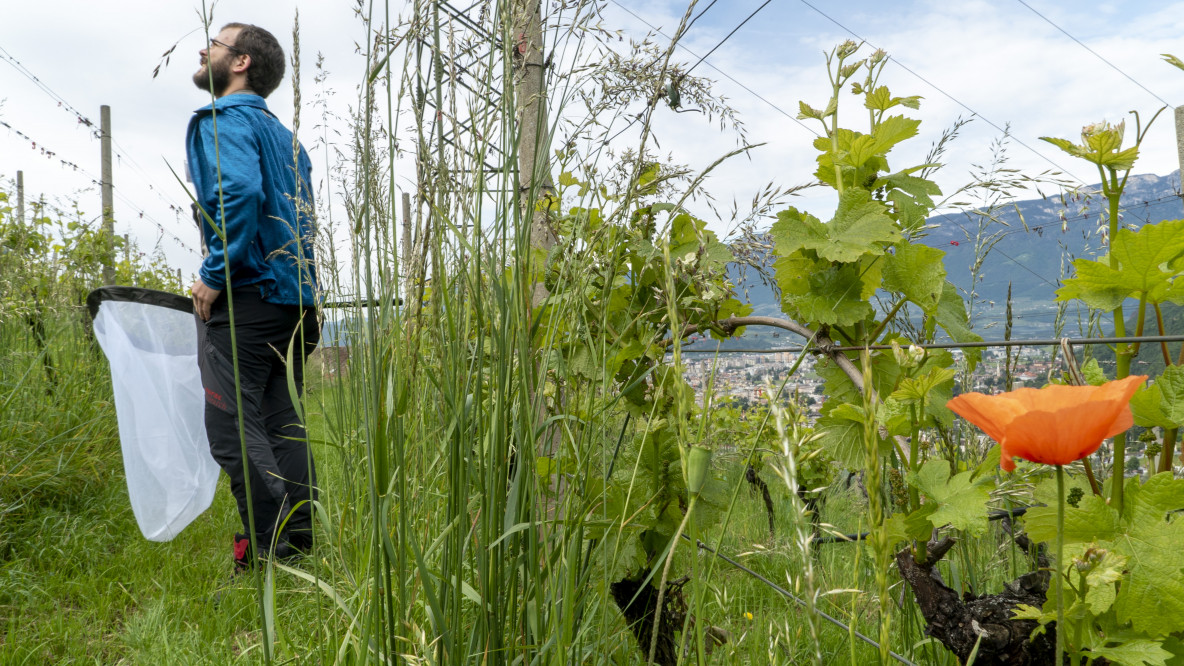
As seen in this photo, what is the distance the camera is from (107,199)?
6969 mm

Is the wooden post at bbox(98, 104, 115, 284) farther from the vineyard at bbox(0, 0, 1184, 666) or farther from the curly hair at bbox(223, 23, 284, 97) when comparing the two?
the vineyard at bbox(0, 0, 1184, 666)

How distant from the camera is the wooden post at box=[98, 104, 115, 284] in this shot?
516cm

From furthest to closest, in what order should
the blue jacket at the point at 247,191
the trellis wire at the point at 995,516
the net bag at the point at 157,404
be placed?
the net bag at the point at 157,404 < the blue jacket at the point at 247,191 < the trellis wire at the point at 995,516

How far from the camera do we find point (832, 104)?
42.2 inches

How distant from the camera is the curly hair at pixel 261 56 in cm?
239

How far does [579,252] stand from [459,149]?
0.27 meters

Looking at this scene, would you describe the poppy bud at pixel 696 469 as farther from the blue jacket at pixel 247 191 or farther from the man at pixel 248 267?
the man at pixel 248 267

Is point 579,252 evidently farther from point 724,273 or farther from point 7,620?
point 7,620

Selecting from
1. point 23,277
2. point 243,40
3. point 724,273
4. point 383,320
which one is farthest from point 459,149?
point 23,277

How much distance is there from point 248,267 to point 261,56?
0.78 m

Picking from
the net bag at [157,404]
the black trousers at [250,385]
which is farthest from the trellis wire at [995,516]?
the net bag at [157,404]

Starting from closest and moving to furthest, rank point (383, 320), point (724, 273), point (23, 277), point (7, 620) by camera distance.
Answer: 1. point (383, 320)
2. point (724, 273)
3. point (7, 620)
4. point (23, 277)

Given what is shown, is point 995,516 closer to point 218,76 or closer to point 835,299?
point 835,299

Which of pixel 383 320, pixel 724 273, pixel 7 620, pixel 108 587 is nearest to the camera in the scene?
pixel 383 320
